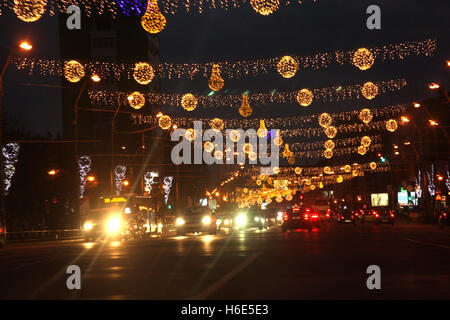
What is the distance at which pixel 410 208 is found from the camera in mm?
115500

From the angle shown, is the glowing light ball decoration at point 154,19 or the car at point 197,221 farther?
the car at point 197,221

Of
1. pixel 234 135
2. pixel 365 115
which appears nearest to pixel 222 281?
pixel 365 115

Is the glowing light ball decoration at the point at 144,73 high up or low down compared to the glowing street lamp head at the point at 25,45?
down

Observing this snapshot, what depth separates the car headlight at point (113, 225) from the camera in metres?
46.3

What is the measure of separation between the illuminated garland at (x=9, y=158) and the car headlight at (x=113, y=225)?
1483 centimetres

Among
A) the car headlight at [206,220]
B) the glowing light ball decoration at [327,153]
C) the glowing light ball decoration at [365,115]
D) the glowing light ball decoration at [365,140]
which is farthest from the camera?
the glowing light ball decoration at [327,153]

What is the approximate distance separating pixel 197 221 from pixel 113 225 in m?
6.03

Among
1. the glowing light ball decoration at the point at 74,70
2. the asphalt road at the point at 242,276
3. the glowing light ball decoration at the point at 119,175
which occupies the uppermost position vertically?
the glowing light ball decoration at the point at 74,70

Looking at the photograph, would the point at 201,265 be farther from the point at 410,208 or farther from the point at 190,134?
the point at 410,208

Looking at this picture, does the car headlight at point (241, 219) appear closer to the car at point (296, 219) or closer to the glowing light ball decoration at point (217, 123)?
the car at point (296, 219)

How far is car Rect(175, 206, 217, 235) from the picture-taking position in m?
50.0

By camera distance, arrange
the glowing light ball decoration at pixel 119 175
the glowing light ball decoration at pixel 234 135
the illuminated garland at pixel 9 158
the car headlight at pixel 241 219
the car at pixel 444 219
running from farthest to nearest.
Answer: the glowing light ball decoration at pixel 119 175
the car headlight at pixel 241 219
the illuminated garland at pixel 9 158
the car at pixel 444 219
the glowing light ball decoration at pixel 234 135

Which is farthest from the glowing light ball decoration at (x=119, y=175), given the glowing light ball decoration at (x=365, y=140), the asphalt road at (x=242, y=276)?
the asphalt road at (x=242, y=276)
